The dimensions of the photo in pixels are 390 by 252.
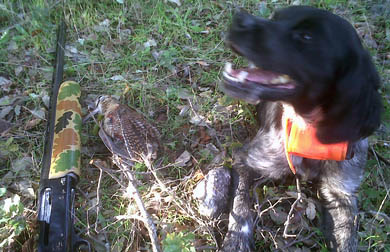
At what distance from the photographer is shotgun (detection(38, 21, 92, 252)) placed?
2.69m

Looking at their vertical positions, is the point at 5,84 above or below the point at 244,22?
below

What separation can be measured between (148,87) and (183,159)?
3.28 feet

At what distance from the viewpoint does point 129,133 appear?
11.4ft

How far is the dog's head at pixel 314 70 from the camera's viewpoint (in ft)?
7.79

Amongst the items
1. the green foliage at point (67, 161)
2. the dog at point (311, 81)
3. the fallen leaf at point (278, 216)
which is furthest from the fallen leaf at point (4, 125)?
the fallen leaf at point (278, 216)

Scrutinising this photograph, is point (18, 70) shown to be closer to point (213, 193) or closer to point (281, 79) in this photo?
point (213, 193)

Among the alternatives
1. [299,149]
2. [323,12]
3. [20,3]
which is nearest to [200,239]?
[299,149]

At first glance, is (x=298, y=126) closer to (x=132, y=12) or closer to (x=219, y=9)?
(x=219, y=9)

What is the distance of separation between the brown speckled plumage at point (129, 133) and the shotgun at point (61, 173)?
0.29 metres

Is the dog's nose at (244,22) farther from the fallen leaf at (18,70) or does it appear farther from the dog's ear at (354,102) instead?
the fallen leaf at (18,70)

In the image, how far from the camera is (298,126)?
113 inches

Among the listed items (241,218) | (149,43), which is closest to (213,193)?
(241,218)

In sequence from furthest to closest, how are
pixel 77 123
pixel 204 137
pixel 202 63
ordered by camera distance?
pixel 202 63 → pixel 204 137 → pixel 77 123

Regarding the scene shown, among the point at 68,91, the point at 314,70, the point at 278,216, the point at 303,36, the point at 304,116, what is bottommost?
the point at 278,216
